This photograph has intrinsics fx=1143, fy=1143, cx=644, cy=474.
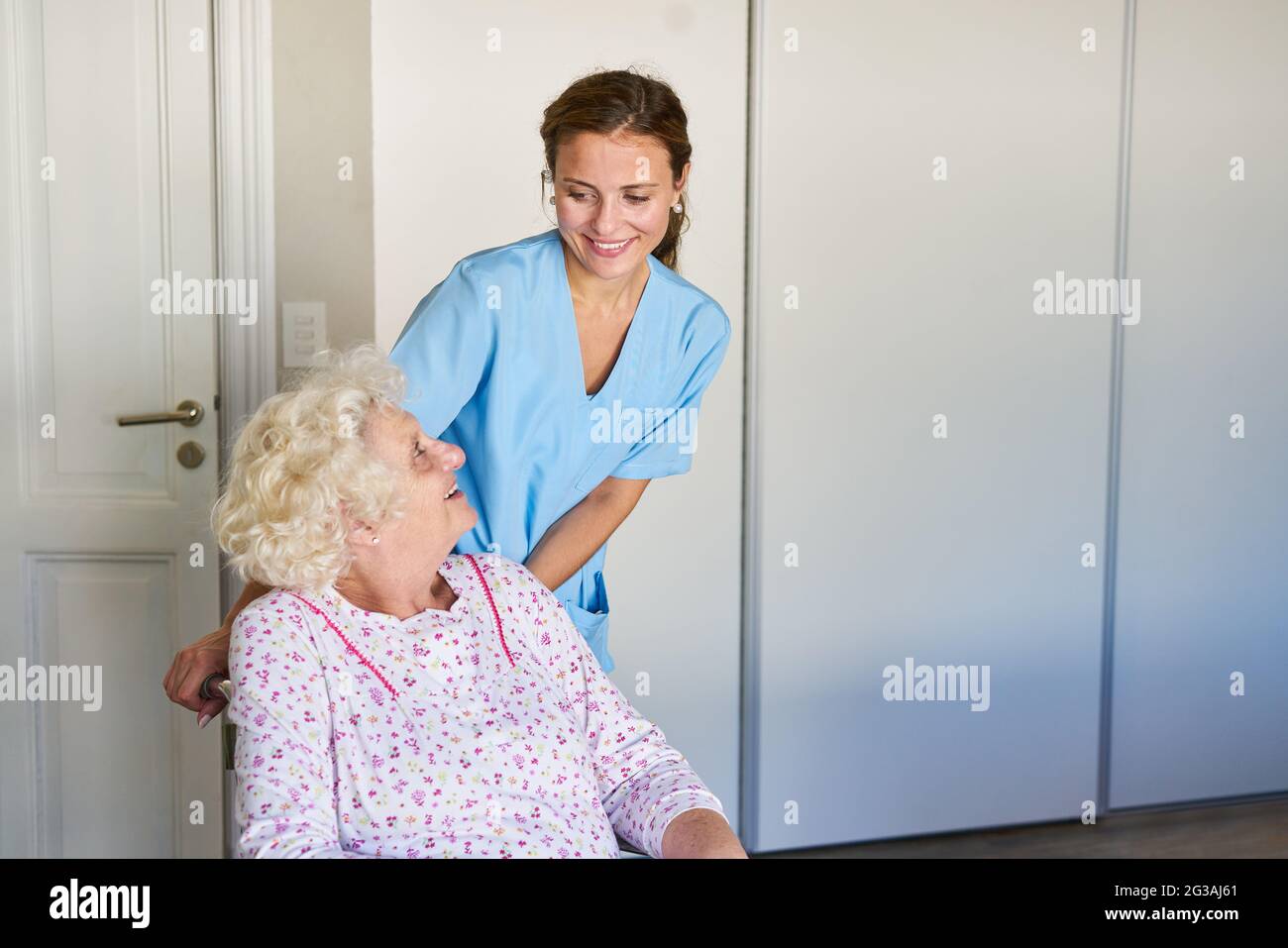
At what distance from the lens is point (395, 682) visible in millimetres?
1405

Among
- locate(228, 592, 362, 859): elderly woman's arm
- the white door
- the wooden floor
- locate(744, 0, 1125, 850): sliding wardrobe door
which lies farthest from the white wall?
locate(228, 592, 362, 859): elderly woman's arm

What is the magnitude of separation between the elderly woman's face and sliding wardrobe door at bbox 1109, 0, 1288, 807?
244 centimetres

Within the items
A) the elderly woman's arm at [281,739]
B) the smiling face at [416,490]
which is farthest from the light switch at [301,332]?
the elderly woman's arm at [281,739]

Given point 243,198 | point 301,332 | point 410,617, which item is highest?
point 243,198

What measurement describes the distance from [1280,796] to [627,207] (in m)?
3.01

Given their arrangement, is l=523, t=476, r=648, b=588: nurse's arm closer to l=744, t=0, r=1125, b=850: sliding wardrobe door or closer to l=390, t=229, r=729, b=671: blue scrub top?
l=390, t=229, r=729, b=671: blue scrub top

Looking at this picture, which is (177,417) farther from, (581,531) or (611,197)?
(611,197)

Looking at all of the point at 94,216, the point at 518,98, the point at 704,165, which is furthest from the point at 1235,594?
the point at 94,216

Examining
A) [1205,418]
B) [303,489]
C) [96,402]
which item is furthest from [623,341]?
[1205,418]

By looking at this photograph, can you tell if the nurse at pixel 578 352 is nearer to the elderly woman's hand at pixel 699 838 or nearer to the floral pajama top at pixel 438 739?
the floral pajama top at pixel 438 739

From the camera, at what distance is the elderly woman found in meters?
1.31

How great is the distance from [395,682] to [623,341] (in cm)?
75

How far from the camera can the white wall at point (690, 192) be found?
2707mm

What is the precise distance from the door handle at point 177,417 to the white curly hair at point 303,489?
1219 millimetres
